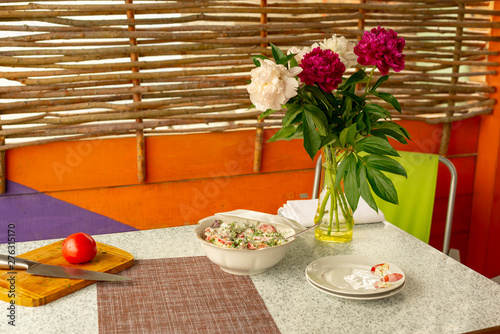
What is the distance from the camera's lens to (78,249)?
4.02ft

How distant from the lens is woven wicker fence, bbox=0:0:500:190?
2096 mm

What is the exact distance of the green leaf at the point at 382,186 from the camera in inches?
46.8

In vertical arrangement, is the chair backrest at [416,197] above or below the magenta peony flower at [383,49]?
below

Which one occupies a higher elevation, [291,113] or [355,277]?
[291,113]

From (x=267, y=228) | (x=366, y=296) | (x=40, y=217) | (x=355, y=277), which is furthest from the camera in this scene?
(x=40, y=217)

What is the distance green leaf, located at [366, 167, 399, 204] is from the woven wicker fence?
3.98ft

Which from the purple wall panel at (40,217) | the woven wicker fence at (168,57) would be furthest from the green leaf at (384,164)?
the purple wall panel at (40,217)

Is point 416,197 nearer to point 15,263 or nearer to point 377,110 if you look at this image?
point 377,110

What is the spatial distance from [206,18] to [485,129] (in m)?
1.60

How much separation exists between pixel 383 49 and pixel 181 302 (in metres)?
0.74

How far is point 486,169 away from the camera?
275 centimetres

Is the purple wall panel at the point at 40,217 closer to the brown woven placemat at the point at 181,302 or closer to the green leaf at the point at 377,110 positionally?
the brown woven placemat at the point at 181,302

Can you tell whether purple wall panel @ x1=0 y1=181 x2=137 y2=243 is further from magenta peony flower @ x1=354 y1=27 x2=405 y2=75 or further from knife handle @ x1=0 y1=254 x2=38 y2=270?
magenta peony flower @ x1=354 y1=27 x2=405 y2=75

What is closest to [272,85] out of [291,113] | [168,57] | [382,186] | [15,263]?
[291,113]
